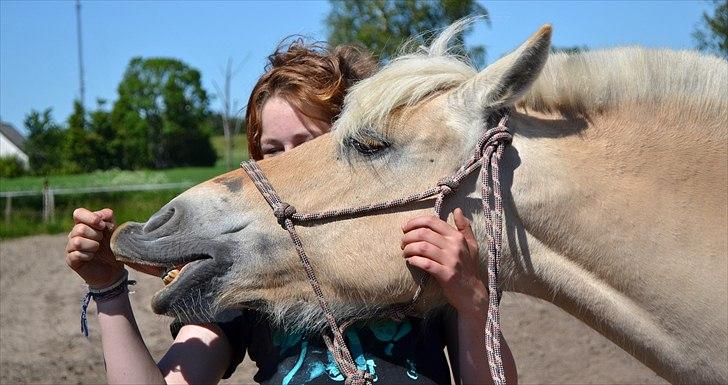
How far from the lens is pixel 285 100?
2.45 meters

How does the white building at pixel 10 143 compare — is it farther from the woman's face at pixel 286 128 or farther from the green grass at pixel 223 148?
the woman's face at pixel 286 128

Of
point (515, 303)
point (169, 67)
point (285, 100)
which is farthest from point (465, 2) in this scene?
point (169, 67)

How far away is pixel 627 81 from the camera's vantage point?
2025 mm

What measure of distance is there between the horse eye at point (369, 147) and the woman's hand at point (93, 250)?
723mm

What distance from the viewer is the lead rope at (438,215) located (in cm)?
193

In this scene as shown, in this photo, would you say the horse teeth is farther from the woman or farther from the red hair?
the red hair

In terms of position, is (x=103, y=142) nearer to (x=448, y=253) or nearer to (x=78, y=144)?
(x=78, y=144)

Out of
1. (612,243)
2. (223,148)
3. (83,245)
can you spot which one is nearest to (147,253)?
(83,245)

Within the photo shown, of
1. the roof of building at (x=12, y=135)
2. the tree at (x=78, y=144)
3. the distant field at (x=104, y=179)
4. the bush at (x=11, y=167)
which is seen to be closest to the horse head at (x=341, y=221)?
the distant field at (x=104, y=179)

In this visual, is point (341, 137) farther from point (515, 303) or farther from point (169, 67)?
point (169, 67)

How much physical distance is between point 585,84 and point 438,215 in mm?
535

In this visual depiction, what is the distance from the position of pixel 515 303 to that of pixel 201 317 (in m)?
6.53

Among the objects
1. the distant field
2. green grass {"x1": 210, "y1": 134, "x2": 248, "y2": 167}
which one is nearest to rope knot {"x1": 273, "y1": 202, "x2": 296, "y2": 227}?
the distant field

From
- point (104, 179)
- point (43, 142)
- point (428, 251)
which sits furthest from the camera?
point (43, 142)
